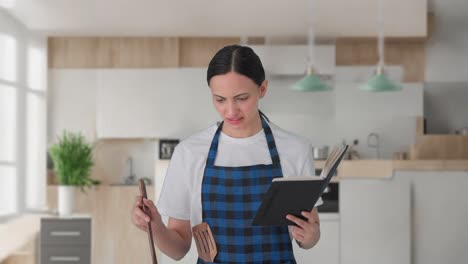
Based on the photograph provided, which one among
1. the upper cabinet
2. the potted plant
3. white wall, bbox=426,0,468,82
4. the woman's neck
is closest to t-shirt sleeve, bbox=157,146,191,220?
the woman's neck

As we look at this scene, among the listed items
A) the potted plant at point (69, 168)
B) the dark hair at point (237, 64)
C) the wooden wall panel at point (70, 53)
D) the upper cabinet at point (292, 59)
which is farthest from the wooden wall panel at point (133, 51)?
the dark hair at point (237, 64)

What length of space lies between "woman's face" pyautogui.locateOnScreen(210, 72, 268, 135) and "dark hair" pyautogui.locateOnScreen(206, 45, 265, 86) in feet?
0.04

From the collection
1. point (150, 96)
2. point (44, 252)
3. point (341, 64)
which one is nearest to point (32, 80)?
point (150, 96)

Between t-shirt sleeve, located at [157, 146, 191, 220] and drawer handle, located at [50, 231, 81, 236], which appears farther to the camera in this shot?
drawer handle, located at [50, 231, 81, 236]

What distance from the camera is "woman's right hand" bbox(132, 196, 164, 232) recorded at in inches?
75.4

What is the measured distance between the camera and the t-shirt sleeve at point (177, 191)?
207 cm

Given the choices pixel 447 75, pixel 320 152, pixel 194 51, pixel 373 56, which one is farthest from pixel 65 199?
pixel 447 75

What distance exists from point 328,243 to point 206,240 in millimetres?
3930

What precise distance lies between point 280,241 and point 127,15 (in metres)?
5.46

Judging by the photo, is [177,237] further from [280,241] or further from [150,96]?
[150,96]

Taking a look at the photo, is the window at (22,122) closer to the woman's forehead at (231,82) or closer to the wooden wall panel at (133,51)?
the wooden wall panel at (133,51)

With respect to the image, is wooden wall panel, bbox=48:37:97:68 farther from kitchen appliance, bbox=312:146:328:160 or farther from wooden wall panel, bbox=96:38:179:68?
kitchen appliance, bbox=312:146:328:160

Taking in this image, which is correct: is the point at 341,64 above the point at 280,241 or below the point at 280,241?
above

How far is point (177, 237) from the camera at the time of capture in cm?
208
